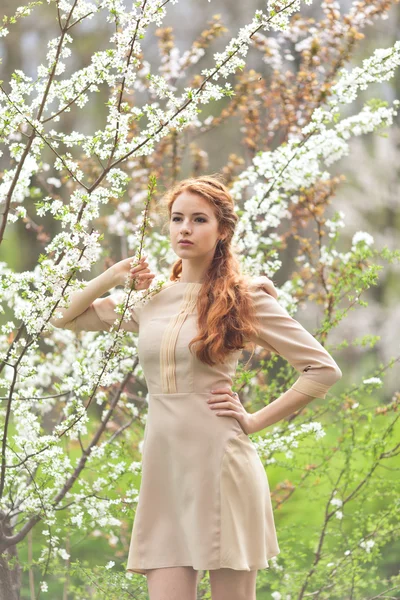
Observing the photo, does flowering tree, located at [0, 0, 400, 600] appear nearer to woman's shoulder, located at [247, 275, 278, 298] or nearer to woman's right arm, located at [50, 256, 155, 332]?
woman's right arm, located at [50, 256, 155, 332]

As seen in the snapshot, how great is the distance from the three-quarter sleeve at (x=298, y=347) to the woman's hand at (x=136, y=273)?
260 mm

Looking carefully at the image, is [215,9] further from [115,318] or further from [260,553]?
[260,553]

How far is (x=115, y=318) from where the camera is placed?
2.18 metres

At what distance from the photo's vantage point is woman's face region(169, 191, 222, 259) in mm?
2057

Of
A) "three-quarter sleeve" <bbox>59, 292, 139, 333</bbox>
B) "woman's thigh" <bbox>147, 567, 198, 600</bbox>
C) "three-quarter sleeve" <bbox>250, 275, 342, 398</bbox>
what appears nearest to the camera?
"woman's thigh" <bbox>147, 567, 198, 600</bbox>

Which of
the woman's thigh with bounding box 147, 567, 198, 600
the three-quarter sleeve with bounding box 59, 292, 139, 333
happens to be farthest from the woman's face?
the woman's thigh with bounding box 147, 567, 198, 600

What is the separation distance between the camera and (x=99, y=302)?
7.25 ft

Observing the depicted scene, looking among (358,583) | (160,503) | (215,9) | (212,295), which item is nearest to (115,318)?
(212,295)

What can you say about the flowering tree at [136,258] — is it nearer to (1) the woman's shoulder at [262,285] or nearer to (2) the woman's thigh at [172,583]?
(1) the woman's shoulder at [262,285]

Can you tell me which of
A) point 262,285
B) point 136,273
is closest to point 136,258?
point 136,273

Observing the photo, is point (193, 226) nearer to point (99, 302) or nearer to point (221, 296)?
point (221, 296)

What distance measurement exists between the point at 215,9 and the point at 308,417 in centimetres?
347

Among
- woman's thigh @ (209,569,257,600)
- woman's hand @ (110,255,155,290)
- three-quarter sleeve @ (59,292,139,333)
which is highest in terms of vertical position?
woman's hand @ (110,255,155,290)

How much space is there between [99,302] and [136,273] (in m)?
0.18
